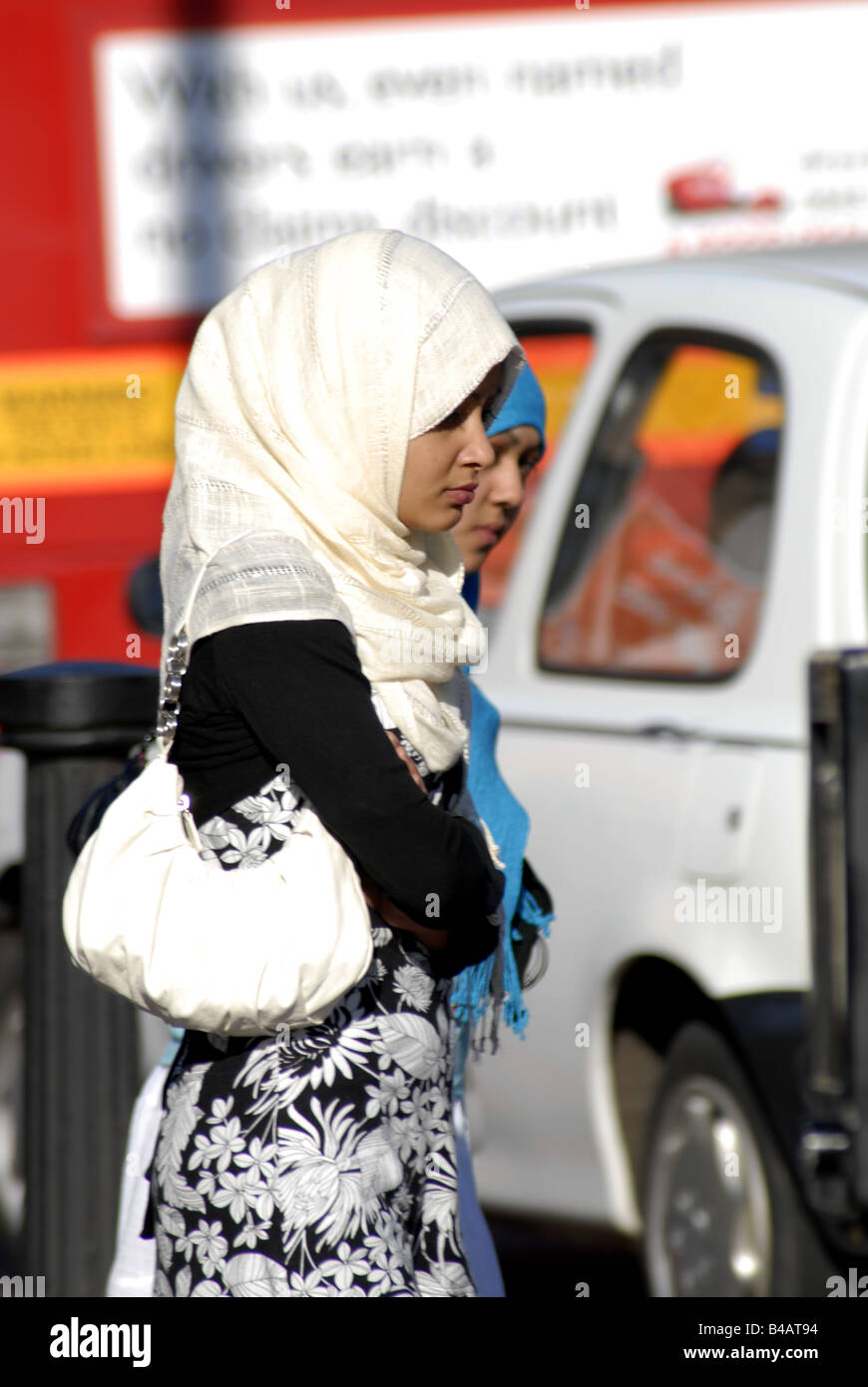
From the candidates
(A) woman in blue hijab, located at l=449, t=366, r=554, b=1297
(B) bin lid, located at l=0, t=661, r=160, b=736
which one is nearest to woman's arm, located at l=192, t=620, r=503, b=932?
(A) woman in blue hijab, located at l=449, t=366, r=554, b=1297

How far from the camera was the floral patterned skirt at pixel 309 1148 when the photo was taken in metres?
1.93

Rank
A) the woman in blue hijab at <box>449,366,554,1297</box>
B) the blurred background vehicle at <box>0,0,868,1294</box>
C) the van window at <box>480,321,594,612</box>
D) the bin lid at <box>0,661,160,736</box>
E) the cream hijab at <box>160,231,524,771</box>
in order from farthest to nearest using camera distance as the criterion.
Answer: the blurred background vehicle at <box>0,0,868,1294</box>, the van window at <box>480,321,594,612</box>, the bin lid at <box>0,661,160,736</box>, the woman in blue hijab at <box>449,366,554,1297</box>, the cream hijab at <box>160,231,524,771</box>

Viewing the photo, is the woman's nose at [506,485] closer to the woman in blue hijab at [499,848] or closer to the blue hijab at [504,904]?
the woman in blue hijab at [499,848]

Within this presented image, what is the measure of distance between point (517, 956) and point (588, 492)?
1364 mm

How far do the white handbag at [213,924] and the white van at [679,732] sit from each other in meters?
1.22

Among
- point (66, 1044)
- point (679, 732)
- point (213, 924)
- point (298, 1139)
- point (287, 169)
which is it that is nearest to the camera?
point (213, 924)

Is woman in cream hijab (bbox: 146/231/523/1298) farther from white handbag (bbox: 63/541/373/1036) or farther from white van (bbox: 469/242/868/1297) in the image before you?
white van (bbox: 469/242/868/1297)

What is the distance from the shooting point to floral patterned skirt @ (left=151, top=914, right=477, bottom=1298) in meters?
1.93

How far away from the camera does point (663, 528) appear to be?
150 inches

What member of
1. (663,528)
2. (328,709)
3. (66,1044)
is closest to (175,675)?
(328,709)

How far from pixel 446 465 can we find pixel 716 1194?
1.60 metres

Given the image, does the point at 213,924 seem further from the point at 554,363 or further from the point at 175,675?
the point at 554,363

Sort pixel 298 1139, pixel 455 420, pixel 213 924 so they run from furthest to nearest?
pixel 455 420
pixel 298 1139
pixel 213 924

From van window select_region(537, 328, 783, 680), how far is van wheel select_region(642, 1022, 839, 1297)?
2.41ft
